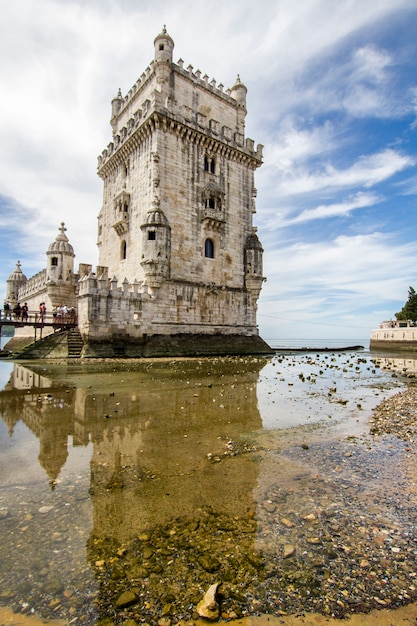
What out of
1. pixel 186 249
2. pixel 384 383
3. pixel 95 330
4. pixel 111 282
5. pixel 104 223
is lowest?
pixel 384 383

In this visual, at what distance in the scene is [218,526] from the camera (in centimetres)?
361

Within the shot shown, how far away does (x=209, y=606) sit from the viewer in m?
2.49

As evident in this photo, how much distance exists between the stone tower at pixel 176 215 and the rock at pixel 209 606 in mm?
21491

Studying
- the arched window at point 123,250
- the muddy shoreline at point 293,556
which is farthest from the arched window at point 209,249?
the muddy shoreline at point 293,556

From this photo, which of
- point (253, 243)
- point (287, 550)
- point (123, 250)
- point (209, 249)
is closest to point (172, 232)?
point (209, 249)

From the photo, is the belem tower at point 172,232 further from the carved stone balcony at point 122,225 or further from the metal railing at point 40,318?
the metal railing at point 40,318

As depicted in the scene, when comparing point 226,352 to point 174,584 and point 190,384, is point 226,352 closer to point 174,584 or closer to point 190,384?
point 190,384

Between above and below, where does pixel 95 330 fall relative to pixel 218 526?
above

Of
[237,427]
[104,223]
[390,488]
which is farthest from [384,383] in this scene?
[104,223]

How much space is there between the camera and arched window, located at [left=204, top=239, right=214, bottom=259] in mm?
29562

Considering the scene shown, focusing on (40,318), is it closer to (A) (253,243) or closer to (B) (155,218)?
(B) (155,218)

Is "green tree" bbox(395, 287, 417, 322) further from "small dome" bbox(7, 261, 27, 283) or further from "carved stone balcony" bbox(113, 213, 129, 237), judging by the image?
"small dome" bbox(7, 261, 27, 283)

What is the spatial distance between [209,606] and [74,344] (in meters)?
22.0

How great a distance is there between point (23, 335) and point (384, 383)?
129ft
